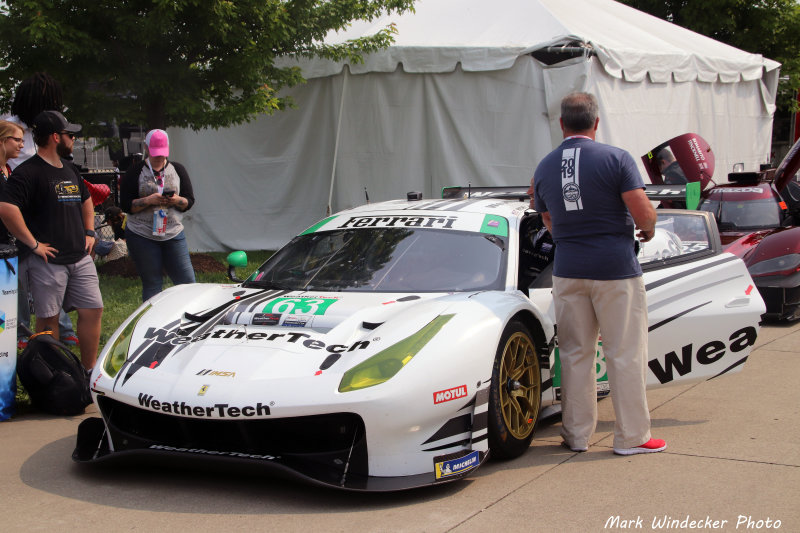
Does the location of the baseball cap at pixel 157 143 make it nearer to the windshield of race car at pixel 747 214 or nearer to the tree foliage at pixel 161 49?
the tree foliage at pixel 161 49

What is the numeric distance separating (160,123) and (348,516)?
7.98 meters

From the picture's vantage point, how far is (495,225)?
508 cm

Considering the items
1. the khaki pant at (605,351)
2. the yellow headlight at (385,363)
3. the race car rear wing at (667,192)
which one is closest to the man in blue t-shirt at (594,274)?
the khaki pant at (605,351)

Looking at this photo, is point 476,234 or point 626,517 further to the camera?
point 476,234

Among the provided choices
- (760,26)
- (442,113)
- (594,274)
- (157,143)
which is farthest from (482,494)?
(760,26)

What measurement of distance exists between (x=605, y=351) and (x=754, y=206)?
6.09 metres

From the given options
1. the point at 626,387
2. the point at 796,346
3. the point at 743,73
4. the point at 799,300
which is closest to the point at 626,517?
the point at 626,387

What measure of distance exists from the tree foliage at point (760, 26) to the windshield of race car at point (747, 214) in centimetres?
1173

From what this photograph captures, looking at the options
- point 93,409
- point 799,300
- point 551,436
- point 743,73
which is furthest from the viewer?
point 743,73

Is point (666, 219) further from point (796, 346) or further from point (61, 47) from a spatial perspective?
point (61, 47)

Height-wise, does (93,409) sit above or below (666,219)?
below

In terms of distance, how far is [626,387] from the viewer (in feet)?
14.5

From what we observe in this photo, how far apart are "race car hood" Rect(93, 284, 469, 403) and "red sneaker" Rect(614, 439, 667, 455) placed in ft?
3.72

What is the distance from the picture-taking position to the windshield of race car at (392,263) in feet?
15.5
